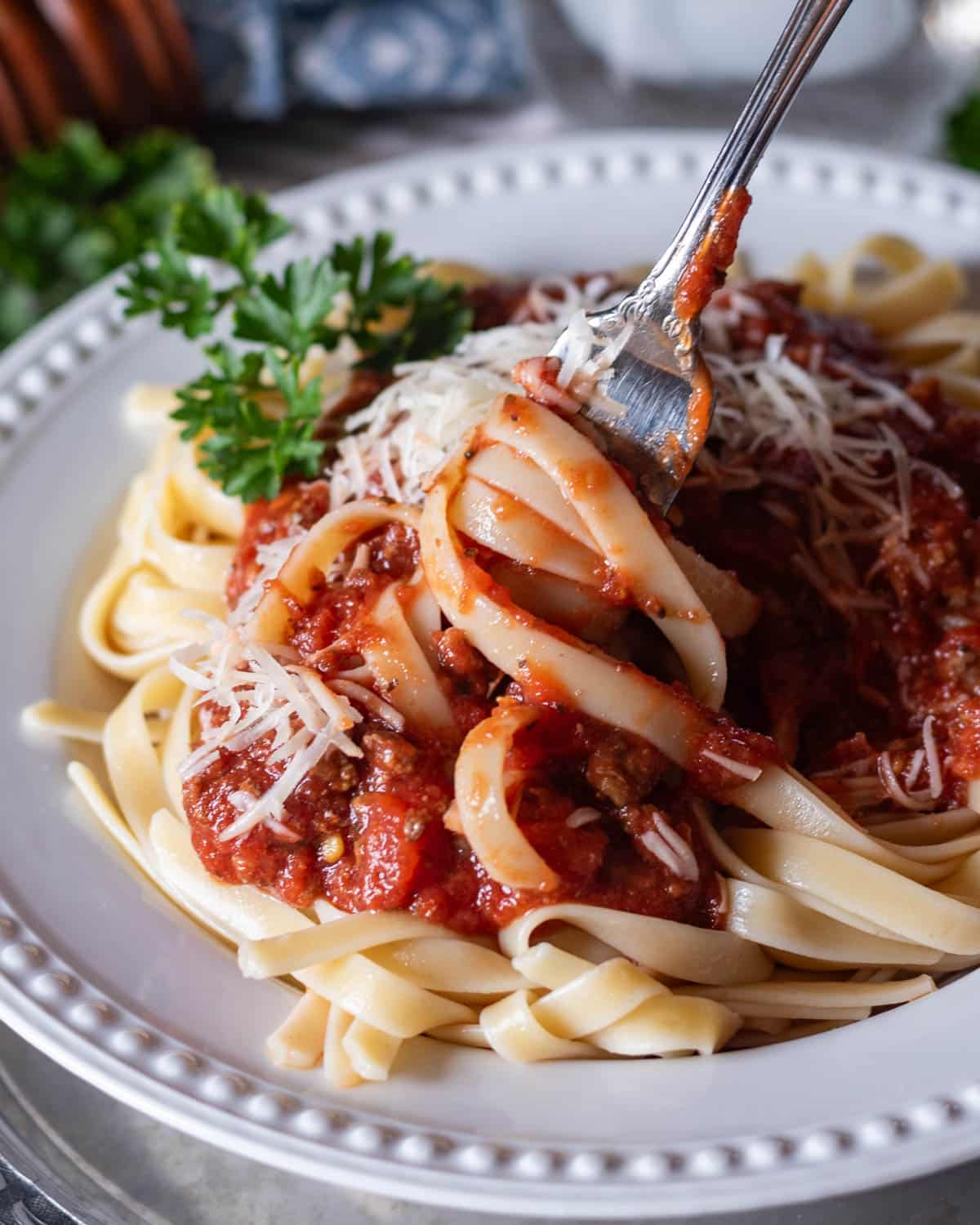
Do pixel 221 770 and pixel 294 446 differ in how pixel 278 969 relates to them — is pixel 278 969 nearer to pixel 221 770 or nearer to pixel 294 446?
pixel 221 770

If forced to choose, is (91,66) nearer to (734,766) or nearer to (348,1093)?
(734,766)

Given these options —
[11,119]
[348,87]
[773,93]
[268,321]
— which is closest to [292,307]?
[268,321]

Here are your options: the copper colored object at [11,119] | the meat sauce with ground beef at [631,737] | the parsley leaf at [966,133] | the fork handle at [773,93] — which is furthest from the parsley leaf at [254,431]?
the parsley leaf at [966,133]

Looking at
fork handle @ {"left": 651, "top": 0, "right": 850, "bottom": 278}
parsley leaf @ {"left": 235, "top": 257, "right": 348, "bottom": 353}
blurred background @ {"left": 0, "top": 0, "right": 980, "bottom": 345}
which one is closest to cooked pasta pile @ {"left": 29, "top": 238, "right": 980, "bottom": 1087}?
parsley leaf @ {"left": 235, "top": 257, "right": 348, "bottom": 353}

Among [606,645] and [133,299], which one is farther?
[133,299]

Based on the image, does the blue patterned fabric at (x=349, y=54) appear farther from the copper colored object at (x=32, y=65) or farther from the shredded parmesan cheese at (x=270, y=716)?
the shredded parmesan cheese at (x=270, y=716)

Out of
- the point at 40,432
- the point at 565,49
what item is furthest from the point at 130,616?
the point at 565,49

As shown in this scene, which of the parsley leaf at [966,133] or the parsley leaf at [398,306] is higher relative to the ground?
the parsley leaf at [398,306]
